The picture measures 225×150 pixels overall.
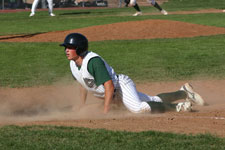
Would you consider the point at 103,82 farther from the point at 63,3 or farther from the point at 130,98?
A: the point at 63,3

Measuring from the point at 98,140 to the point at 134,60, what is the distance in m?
8.45

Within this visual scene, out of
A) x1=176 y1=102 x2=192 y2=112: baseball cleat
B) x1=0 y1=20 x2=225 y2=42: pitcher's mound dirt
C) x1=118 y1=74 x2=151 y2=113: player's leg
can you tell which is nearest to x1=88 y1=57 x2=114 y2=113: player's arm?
x1=118 y1=74 x2=151 y2=113: player's leg

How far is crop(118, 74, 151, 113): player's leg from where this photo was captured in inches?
288

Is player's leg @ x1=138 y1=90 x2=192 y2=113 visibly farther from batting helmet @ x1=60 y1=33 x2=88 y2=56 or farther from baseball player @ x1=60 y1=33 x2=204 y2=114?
batting helmet @ x1=60 y1=33 x2=88 y2=56

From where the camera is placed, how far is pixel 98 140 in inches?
216

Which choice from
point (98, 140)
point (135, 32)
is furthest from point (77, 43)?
point (135, 32)

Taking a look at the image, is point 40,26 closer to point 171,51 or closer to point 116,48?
point 116,48

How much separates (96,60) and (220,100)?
325 cm

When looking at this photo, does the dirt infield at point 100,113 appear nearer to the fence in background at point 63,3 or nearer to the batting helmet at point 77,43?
the batting helmet at point 77,43

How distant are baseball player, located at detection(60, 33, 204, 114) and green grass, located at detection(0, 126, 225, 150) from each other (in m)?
1.10

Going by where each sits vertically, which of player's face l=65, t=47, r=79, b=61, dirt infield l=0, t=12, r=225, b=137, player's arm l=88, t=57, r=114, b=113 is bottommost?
dirt infield l=0, t=12, r=225, b=137

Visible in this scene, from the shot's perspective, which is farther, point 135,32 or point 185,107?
point 135,32

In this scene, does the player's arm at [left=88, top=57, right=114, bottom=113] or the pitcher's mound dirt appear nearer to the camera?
the player's arm at [left=88, top=57, right=114, bottom=113]

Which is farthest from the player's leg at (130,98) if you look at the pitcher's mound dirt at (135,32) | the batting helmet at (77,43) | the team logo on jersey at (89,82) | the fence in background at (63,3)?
the fence in background at (63,3)
